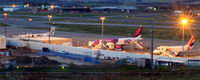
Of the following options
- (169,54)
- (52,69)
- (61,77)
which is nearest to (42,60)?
(52,69)

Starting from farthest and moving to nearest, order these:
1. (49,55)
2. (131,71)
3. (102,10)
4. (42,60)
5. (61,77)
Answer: (102,10) → (49,55) → (42,60) → (131,71) → (61,77)

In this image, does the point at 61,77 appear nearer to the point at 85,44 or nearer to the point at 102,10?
the point at 85,44

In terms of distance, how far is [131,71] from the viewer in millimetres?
→ 22438

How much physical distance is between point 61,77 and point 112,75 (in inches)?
122

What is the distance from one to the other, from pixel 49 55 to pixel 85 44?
360 inches

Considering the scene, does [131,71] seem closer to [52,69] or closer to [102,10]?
[52,69]

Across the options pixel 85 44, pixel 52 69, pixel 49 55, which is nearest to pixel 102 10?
pixel 85 44

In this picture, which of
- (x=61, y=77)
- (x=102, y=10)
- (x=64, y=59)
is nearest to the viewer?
(x=61, y=77)

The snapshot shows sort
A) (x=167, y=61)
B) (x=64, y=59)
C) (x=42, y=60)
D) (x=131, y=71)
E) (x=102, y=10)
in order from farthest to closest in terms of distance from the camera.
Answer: (x=102, y=10) → (x=64, y=59) → (x=167, y=61) → (x=42, y=60) → (x=131, y=71)

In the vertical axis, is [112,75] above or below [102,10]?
below

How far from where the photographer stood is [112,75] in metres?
21.2

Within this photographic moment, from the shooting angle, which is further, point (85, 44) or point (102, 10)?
point (102, 10)

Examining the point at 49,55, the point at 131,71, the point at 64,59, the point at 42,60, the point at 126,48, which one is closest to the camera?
the point at 131,71

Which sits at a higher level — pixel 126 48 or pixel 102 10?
pixel 102 10
